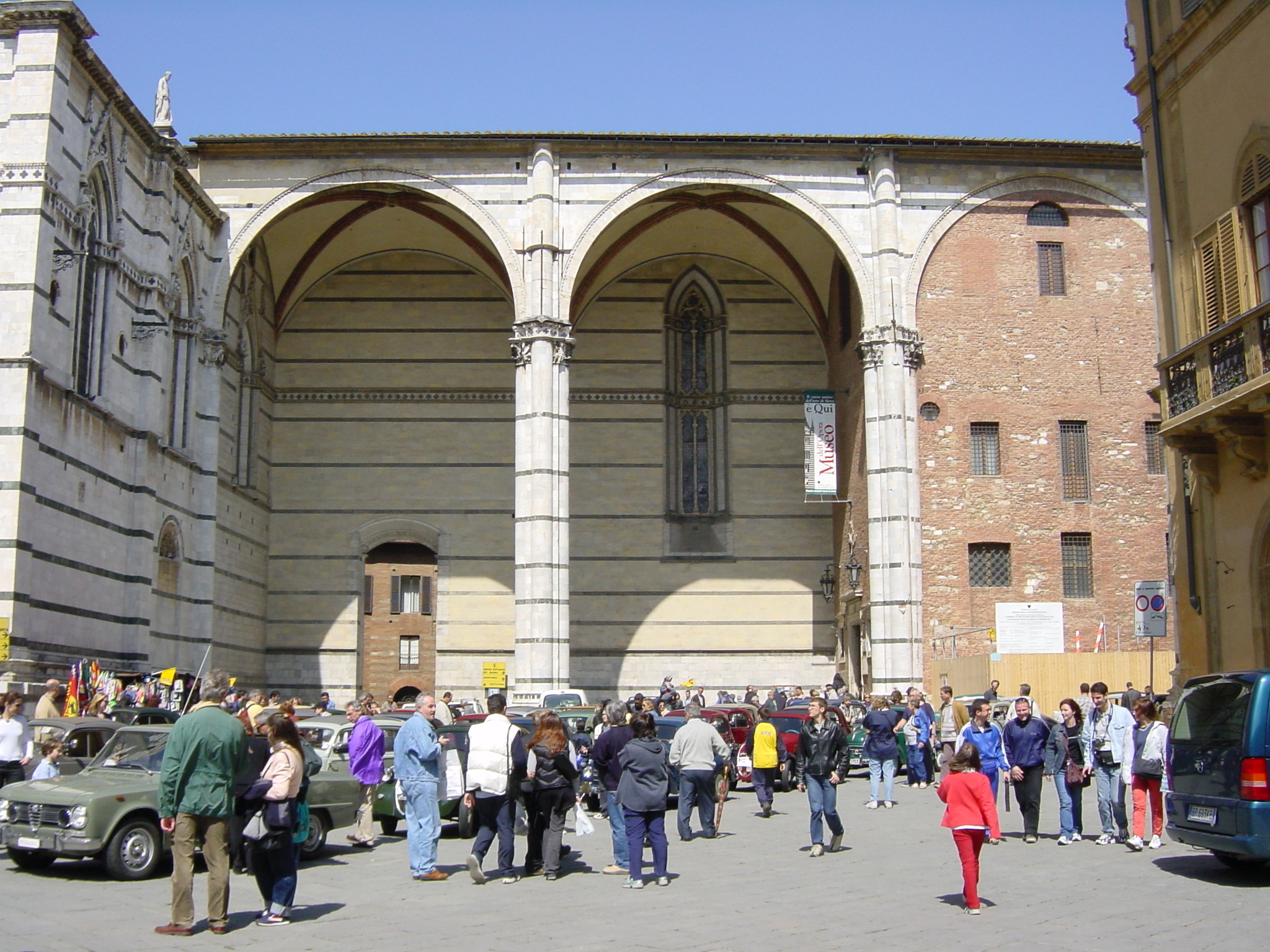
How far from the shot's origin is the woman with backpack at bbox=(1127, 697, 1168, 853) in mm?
12312

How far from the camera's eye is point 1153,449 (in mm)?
30172

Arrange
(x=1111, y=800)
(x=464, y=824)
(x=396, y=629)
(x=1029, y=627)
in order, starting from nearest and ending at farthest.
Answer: (x=1111, y=800) < (x=464, y=824) < (x=1029, y=627) < (x=396, y=629)

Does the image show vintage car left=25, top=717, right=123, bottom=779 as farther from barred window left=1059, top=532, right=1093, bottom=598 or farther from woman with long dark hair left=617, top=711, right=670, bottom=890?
barred window left=1059, top=532, right=1093, bottom=598

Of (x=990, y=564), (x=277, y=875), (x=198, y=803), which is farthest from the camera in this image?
(x=990, y=564)

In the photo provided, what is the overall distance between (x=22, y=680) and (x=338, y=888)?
1122cm

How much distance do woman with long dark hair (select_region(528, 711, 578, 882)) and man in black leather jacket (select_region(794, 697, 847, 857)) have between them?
7.88 feet

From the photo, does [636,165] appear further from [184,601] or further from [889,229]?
[184,601]

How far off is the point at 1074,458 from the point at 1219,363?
595 inches

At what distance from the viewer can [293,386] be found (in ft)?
115

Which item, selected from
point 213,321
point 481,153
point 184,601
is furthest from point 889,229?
point 184,601

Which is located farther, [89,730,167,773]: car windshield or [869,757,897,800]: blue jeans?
[869,757,897,800]: blue jeans

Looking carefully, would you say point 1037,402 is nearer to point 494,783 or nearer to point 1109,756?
point 1109,756

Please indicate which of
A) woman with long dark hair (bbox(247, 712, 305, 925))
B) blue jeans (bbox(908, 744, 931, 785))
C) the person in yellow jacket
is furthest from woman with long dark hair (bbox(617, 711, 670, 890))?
blue jeans (bbox(908, 744, 931, 785))

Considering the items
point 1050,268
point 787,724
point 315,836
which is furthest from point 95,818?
point 1050,268
